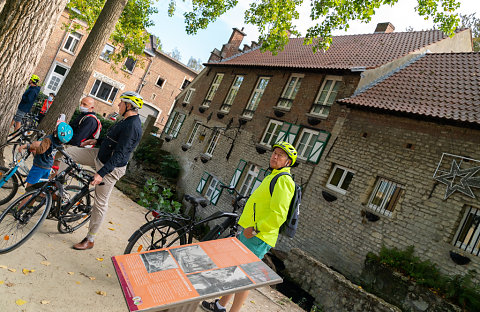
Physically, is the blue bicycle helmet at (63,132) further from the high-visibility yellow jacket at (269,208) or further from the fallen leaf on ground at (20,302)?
the high-visibility yellow jacket at (269,208)

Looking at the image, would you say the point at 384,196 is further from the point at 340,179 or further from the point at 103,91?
the point at 103,91

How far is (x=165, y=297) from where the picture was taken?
6.38 ft

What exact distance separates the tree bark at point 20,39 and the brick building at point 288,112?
958 cm

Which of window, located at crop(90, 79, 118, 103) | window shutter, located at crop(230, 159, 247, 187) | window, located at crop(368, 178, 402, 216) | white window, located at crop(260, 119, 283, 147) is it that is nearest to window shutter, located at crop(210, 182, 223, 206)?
window shutter, located at crop(230, 159, 247, 187)

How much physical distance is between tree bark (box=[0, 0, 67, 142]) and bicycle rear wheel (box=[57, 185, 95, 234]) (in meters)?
1.63

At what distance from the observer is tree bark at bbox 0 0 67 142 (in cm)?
450

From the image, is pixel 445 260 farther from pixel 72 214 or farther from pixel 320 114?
pixel 72 214

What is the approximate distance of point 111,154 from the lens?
432 centimetres

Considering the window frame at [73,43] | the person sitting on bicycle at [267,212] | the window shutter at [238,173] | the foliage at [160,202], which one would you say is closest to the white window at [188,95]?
the window shutter at [238,173]

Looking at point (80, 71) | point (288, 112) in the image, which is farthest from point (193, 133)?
point (80, 71)

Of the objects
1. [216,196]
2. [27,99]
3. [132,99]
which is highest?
[132,99]

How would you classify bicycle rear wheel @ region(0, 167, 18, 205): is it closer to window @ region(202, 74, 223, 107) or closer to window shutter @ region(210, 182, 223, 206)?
window shutter @ region(210, 182, 223, 206)

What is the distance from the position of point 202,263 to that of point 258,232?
1202mm

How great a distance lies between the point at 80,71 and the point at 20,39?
2.94 metres
